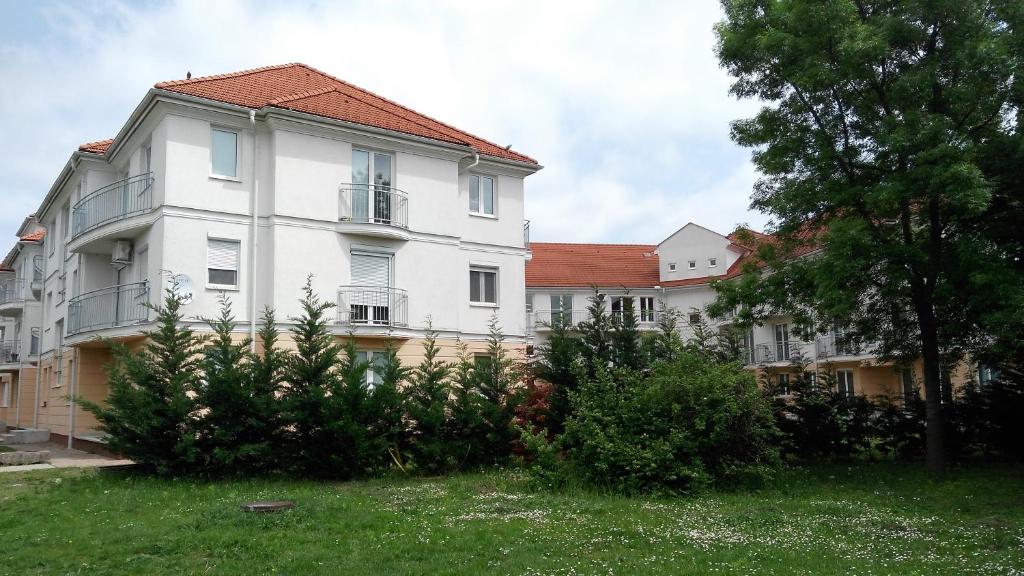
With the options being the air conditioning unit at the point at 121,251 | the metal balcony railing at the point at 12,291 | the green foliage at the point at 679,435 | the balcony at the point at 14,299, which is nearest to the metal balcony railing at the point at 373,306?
the air conditioning unit at the point at 121,251

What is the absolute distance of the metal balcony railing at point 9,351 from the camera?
40.9 meters

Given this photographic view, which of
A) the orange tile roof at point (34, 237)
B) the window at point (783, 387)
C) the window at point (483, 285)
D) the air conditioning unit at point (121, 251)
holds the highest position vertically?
the orange tile roof at point (34, 237)

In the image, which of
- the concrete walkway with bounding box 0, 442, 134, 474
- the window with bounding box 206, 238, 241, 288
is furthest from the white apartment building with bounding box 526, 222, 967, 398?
the concrete walkway with bounding box 0, 442, 134, 474

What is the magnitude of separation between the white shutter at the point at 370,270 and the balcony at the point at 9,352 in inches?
1027

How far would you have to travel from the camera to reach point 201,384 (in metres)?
15.3

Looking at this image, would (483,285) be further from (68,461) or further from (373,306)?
(68,461)

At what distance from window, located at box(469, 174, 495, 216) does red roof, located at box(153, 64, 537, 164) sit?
90 cm

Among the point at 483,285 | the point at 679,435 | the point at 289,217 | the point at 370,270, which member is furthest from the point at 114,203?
the point at 679,435

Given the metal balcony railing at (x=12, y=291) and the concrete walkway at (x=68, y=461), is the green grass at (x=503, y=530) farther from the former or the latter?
the metal balcony railing at (x=12, y=291)

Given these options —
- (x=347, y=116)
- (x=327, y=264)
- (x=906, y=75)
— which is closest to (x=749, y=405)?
(x=906, y=75)

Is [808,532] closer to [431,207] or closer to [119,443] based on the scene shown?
[119,443]

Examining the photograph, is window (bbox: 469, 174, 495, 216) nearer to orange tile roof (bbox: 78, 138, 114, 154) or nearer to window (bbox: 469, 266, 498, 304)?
window (bbox: 469, 266, 498, 304)

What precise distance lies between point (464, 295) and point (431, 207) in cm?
298

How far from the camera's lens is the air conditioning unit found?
23531mm
